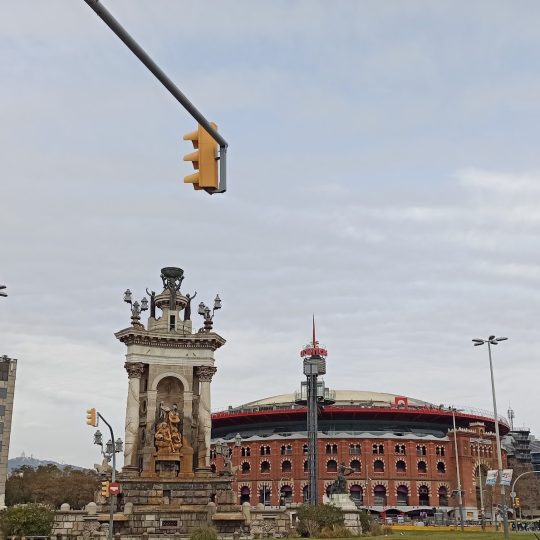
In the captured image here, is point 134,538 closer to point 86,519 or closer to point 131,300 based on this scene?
point 86,519

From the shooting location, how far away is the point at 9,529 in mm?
41781

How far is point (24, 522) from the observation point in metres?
42.1

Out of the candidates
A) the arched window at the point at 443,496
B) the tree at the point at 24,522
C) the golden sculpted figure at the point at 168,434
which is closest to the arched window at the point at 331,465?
the arched window at the point at 443,496

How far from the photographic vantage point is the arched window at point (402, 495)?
105500mm

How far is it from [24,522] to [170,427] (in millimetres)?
12388

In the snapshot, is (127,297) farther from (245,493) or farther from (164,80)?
(245,493)

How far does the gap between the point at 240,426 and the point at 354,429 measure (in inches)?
784

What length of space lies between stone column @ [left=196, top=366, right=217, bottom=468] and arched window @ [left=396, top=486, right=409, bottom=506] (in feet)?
200

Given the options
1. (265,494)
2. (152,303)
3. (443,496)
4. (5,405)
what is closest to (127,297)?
(152,303)

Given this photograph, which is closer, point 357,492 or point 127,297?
point 127,297

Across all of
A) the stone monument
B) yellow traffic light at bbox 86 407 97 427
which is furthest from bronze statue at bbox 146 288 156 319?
yellow traffic light at bbox 86 407 97 427

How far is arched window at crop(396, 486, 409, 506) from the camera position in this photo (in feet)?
346

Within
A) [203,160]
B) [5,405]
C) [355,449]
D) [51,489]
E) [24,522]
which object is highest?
[5,405]

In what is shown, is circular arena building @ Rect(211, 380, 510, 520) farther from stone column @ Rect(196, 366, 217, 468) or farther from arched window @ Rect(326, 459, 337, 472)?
stone column @ Rect(196, 366, 217, 468)
